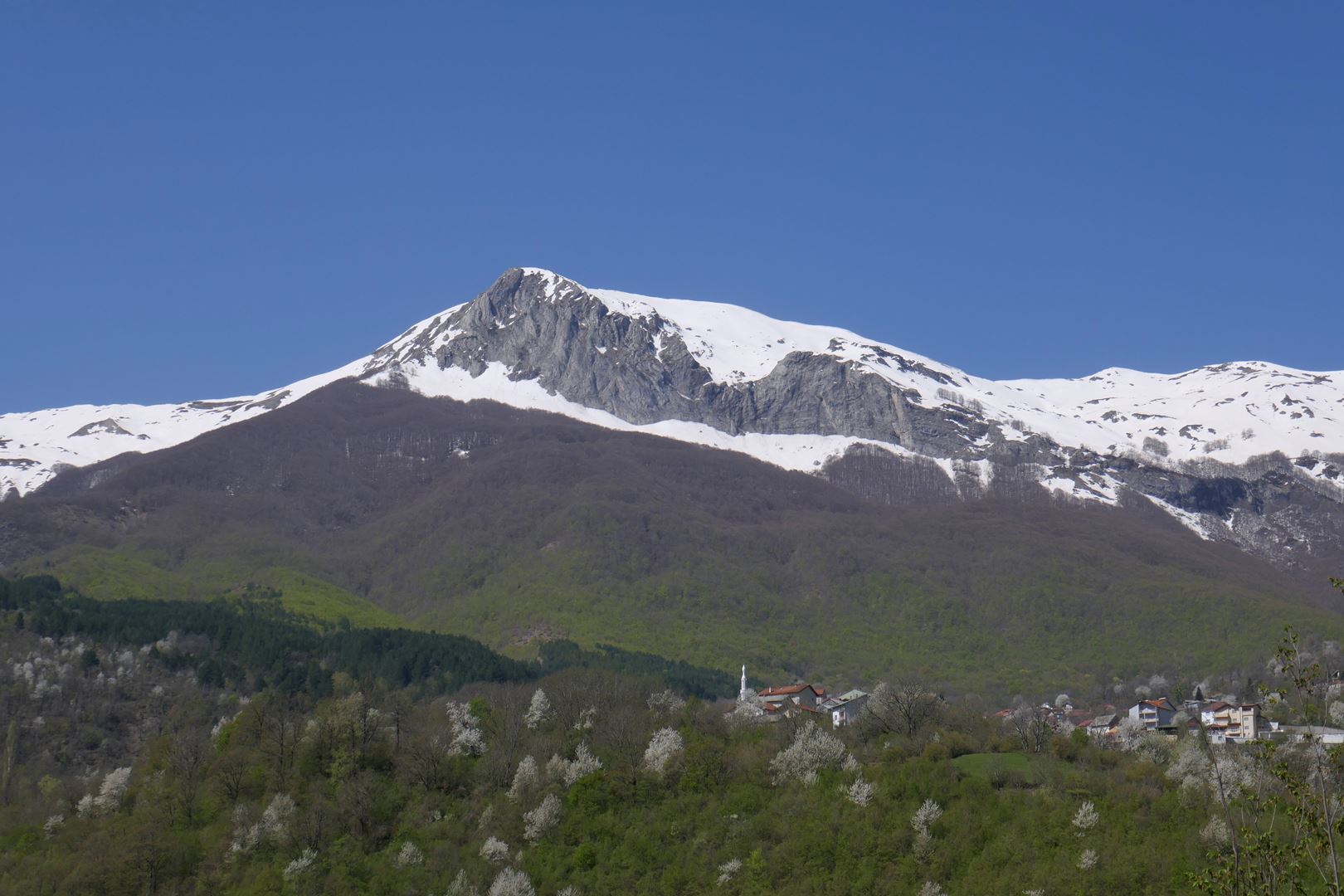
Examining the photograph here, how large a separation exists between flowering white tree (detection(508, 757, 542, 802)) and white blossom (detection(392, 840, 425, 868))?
628 cm

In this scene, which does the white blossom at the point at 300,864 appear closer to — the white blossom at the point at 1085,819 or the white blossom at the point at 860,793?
the white blossom at the point at 860,793

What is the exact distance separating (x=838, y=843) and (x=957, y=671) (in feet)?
373

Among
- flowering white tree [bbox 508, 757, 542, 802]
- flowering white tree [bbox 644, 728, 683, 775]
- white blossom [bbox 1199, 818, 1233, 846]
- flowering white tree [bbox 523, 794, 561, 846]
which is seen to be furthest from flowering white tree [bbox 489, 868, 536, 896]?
white blossom [bbox 1199, 818, 1233, 846]

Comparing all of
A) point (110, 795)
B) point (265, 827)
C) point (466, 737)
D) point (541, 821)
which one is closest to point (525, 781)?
point (541, 821)

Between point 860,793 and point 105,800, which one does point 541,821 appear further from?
point 105,800

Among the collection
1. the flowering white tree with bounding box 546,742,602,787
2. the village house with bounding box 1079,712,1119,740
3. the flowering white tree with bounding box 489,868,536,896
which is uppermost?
the flowering white tree with bounding box 546,742,602,787

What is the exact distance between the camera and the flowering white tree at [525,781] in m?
81.8

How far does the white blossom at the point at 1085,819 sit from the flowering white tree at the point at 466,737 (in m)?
36.0

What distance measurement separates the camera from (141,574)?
189m

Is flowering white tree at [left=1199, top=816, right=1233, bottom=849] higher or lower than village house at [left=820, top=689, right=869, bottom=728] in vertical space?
lower

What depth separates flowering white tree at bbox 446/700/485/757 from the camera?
294 ft

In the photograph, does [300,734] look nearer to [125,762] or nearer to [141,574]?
[125,762]

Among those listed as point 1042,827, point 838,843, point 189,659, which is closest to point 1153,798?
point 1042,827

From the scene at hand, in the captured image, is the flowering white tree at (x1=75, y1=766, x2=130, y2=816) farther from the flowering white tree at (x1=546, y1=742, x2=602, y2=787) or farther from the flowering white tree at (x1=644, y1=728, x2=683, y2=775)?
the flowering white tree at (x1=644, y1=728, x2=683, y2=775)
